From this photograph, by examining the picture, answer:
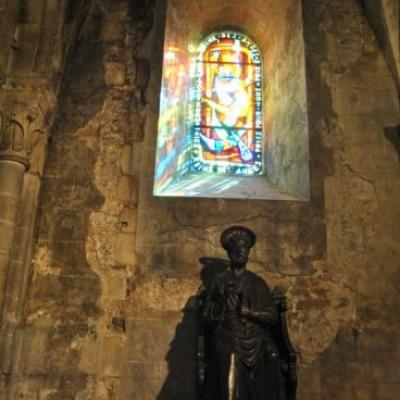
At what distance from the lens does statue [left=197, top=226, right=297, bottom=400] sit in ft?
16.1

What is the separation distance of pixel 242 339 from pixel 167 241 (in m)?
1.61

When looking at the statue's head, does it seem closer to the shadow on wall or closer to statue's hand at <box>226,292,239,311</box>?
statue's hand at <box>226,292,239,311</box>

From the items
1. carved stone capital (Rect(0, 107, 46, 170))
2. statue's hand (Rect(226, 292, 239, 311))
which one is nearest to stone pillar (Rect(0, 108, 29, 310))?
carved stone capital (Rect(0, 107, 46, 170))

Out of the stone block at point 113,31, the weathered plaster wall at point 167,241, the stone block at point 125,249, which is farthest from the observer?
the stone block at point 113,31

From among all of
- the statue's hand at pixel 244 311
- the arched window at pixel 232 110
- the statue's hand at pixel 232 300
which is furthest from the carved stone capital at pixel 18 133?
the statue's hand at pixel 244 311

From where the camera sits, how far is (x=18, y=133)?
601 cm

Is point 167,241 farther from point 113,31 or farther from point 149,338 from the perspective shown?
point 113,31

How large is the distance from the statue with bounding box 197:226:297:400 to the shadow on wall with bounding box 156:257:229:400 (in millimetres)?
521

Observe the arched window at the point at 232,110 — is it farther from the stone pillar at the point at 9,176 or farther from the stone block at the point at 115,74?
the stone pillar at the point at 9,176

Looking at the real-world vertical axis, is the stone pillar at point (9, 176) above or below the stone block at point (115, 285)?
above

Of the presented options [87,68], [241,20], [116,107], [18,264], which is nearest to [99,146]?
[116,107]

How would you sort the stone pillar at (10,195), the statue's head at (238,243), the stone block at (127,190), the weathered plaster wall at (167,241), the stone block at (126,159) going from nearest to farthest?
the statue's head at (238,243), the stone pillar at (10,195), the weathered plaster wall at (167,241), the stone block at (127,190), the stone block at (126,159)

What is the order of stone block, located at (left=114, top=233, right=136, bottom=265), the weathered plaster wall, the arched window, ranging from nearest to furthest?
the weathered plaster wall, stone block, located at (left=114, top=233, right=136, bottom=265), the arched window

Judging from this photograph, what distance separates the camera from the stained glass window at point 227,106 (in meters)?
7.64
